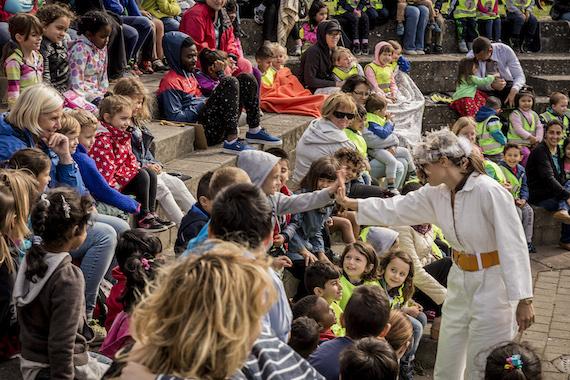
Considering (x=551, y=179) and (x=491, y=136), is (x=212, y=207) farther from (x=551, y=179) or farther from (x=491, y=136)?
(x=491, y=136)

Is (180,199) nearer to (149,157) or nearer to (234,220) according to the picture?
(149,157)

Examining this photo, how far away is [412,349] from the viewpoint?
573 centimetres

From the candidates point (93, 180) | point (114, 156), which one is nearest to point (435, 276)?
point (114, 156)

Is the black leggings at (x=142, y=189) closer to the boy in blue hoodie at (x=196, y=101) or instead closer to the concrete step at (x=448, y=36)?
the boy in blue hoodie at (x=196, y=101)

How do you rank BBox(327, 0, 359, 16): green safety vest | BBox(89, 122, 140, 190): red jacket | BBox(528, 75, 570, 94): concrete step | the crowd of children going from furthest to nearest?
BBox(528, 75, 570, 94): concrete step < BBox(327, 0, 359, 16): green safety vest < BBox(89, 122, 140, 190): red jacket < the crowd of children

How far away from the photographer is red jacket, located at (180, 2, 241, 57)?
858 centimetres

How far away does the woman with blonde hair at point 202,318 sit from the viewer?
240 cm

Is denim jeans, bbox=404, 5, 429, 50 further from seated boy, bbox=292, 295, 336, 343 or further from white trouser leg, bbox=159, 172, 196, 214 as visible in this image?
seated boy, bbox=292, 295, 336, 343

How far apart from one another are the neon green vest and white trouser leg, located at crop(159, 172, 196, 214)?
1792mm

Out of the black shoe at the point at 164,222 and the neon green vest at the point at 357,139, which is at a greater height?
the black shoe at the point at 164,222

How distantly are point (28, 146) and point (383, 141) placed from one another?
402 centimetres

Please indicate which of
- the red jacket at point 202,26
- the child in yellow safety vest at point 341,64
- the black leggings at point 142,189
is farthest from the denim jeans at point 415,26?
the black leggings at point 142,189

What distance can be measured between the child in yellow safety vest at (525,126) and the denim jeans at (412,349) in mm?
4296

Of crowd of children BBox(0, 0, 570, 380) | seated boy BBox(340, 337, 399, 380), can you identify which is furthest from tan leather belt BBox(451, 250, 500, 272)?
seated boy BBox(340, 337, 399, 380)
